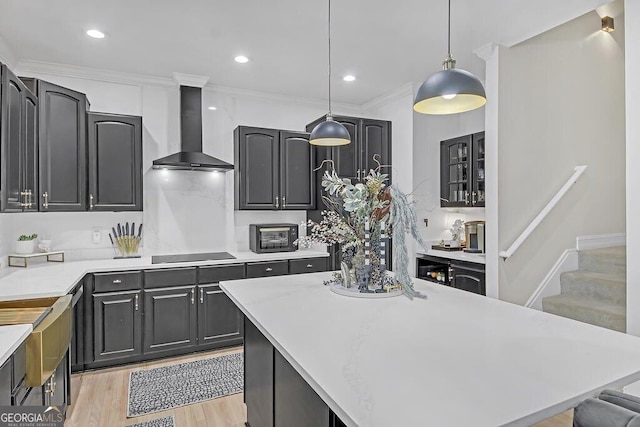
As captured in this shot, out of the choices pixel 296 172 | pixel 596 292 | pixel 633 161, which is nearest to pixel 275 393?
pixel 633 161

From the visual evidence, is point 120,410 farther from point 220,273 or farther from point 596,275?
point 596,275

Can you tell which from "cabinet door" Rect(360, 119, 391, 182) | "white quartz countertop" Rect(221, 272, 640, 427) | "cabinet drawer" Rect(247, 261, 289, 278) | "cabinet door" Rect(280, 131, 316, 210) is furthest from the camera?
"cabinet door" Rect(360, 119, 391, 182)

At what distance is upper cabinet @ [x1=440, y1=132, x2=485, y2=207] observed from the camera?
13.9ft

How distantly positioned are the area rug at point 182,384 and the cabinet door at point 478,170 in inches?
115

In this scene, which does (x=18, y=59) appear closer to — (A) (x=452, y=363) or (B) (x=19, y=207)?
(B) (x=19, y=207)

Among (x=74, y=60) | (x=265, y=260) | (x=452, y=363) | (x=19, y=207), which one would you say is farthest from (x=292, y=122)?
(x=452, y=363)

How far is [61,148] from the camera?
327 cm

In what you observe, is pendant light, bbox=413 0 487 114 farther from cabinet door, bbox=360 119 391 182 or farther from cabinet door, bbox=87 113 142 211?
cabinet door, bbox=87 113 142 211

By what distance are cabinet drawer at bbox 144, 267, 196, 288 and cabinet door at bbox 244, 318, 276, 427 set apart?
1.45m

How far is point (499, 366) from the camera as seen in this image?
3.97 ft

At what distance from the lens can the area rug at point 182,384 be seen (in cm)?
280

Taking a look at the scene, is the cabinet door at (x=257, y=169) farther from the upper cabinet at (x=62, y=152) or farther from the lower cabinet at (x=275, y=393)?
the lower cabinet at (x=275, y=393)

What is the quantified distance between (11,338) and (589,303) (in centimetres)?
389

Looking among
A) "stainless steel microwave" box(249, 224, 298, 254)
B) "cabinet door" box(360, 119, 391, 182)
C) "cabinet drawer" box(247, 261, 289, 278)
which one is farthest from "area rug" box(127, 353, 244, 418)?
"cabinet door" box(360, 119, 391, 182)
